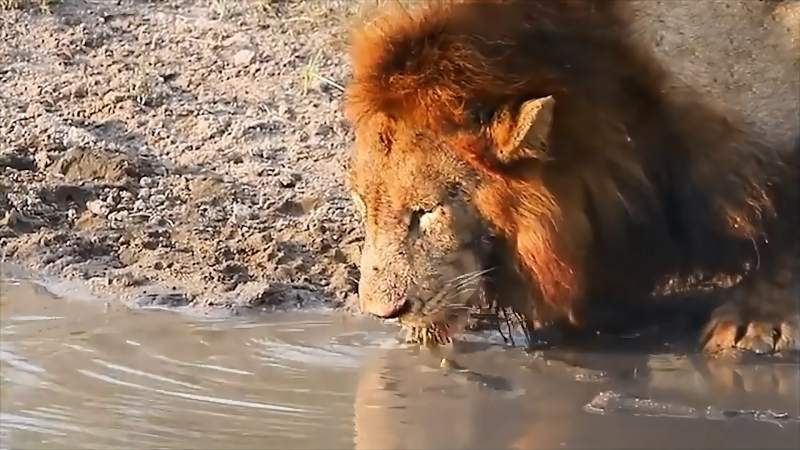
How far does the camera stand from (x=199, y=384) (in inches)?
156

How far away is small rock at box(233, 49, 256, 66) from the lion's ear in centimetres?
277

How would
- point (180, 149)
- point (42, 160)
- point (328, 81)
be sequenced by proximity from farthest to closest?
point (328, 81)
point (180, 149)
point (42, 160)

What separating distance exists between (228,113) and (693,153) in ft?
7.51

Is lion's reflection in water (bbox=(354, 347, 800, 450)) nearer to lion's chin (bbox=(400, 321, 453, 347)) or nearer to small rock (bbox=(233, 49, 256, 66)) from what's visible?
lion's chin (bbox=(400, 321, 453, 347))

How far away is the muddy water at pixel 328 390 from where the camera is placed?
11.8 feet

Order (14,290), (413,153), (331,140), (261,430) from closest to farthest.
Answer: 1. (261,430)
2. (413,153)
3. (14,290)
4. (331,140)

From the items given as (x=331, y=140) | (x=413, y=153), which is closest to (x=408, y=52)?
(x=413, y=153)

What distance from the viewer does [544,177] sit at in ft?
13.0

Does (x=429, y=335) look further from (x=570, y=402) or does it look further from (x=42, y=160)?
(x=42, y=160)

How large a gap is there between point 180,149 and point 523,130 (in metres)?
2.24

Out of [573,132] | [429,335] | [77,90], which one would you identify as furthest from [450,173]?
[77,90]

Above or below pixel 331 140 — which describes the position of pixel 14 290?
below

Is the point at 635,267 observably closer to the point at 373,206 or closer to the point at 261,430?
the point at 373,206

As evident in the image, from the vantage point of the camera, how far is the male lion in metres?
3.91
